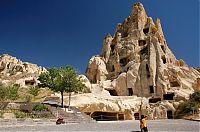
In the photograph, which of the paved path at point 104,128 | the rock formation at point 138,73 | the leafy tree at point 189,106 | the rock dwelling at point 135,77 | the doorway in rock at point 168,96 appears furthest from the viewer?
the doorway in rock at point 168,96

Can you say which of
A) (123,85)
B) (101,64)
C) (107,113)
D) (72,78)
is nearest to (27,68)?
(101,64)

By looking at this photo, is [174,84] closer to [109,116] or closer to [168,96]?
[168,96]

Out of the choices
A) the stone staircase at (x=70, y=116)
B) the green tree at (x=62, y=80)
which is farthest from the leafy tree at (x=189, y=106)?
the stone staircase at (x=70, y=116)

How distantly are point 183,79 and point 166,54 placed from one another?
344 inches

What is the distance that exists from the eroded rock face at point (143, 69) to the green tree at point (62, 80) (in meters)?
13.6

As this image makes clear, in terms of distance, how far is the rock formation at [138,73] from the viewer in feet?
181

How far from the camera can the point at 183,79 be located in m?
64.9

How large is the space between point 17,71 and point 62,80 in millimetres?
57705

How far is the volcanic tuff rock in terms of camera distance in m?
75.3

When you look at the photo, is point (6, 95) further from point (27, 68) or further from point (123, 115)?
point (27, 68)

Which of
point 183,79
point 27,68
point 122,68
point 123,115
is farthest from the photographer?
point 27,68

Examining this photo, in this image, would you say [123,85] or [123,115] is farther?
[123,85]

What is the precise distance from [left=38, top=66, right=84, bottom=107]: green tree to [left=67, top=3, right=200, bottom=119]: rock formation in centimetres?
492

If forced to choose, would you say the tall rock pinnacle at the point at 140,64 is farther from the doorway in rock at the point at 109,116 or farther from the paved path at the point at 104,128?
the paved path at the point at 104,128
